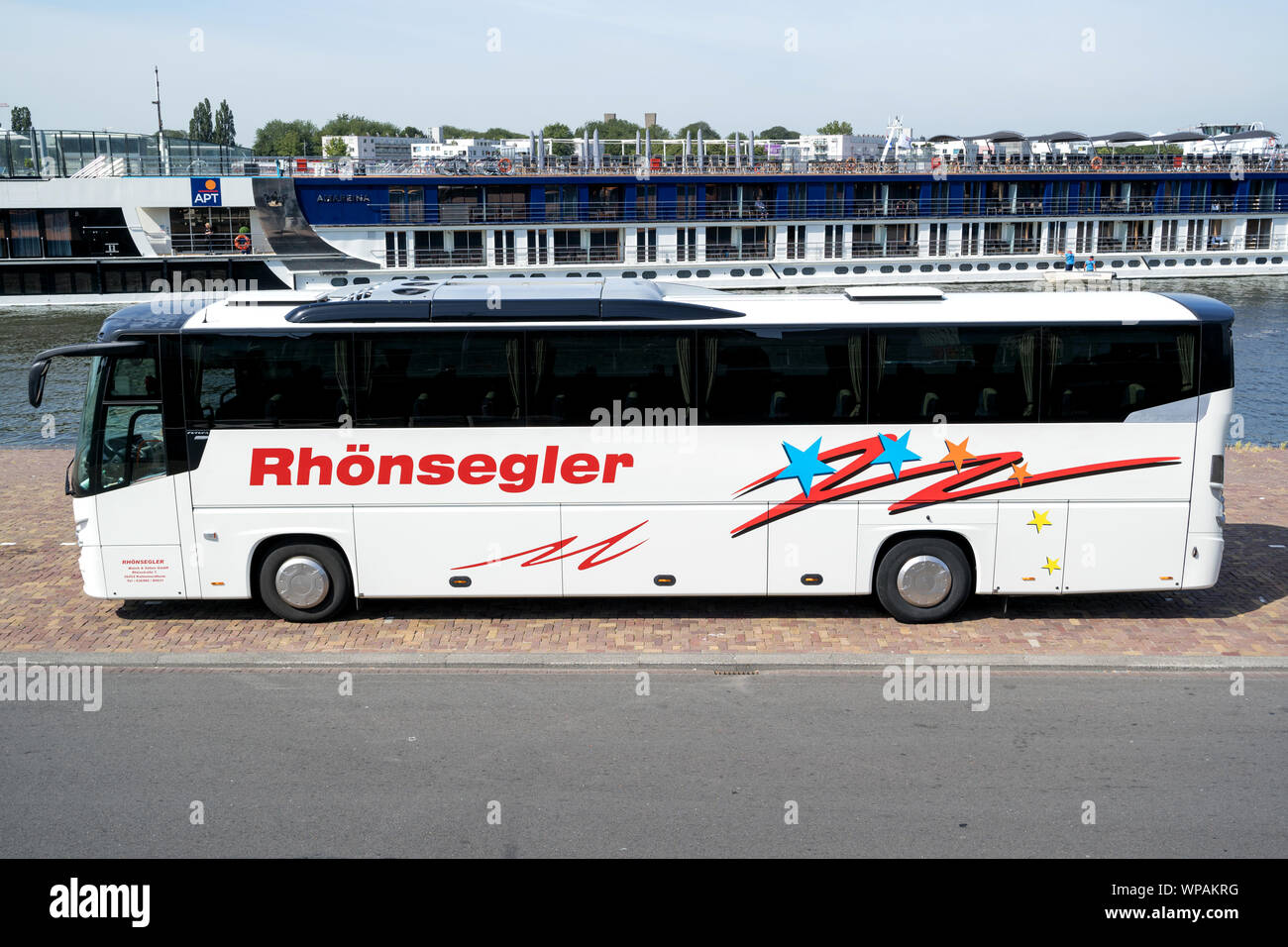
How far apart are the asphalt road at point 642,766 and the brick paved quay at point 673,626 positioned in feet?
1.97

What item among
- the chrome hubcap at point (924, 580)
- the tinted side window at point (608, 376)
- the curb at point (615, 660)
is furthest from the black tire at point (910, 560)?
the tinted side window at point (608, 376)

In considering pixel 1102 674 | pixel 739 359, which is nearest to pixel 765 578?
pixel 739 359

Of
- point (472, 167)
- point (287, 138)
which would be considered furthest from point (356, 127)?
point (472, 167)

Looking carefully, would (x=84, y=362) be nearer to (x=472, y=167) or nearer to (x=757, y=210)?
(x=472, y=167)

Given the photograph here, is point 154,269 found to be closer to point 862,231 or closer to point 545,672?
point 862,231

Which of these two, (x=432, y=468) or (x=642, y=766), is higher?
(x=432, y=468)

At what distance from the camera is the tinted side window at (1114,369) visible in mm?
9664

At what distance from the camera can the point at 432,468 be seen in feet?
32.2

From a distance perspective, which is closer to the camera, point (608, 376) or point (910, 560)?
point (608, 376)

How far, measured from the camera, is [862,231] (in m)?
46.4

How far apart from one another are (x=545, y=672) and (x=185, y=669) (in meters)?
2.93

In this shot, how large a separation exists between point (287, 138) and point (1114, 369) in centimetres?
16039

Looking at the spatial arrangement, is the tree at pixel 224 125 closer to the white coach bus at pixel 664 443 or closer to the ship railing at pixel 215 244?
the ship railing at pixel 215 244

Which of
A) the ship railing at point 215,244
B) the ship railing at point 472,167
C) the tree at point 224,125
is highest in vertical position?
the tree at point 224,125
